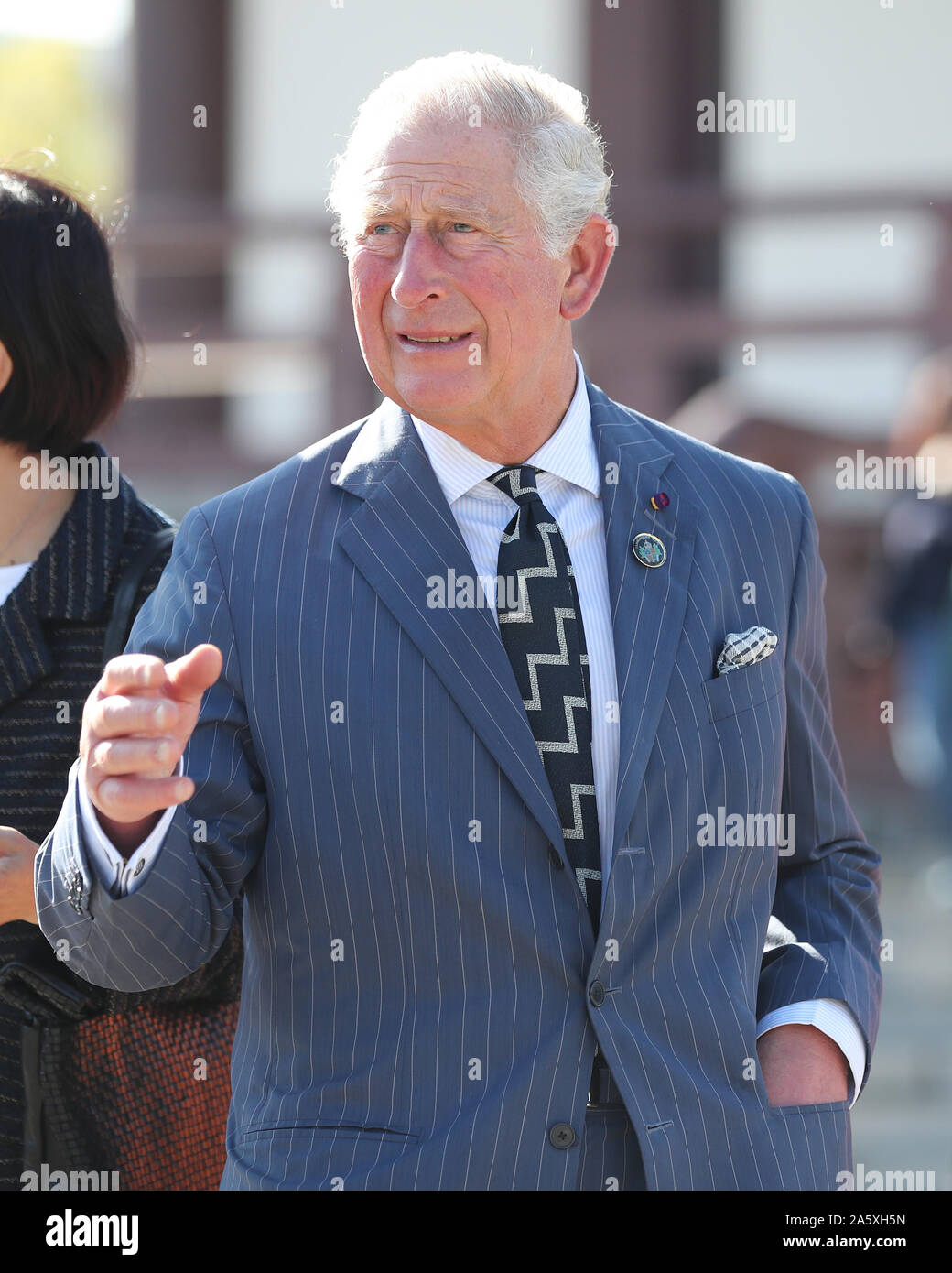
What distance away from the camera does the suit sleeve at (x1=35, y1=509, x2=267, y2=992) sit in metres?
1.98

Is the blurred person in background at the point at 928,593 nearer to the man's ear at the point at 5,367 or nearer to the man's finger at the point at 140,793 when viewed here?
the man's ear at the point at 5,367

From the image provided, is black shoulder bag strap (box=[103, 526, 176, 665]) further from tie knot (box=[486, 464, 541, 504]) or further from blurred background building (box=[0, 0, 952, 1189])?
blurred background building (box=[0, 0, 952, 1189])

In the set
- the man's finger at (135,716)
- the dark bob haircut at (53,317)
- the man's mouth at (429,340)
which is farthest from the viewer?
the dark bob haircut at (53,317)

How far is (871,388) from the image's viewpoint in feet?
31.5

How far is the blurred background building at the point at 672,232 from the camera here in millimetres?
8398

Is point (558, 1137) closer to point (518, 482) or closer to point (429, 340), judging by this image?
point (518, 482)

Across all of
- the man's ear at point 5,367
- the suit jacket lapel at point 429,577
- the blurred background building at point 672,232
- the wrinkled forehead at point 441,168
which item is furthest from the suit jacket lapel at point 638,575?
the blurred background building at point 672,232

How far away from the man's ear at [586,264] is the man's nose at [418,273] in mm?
225

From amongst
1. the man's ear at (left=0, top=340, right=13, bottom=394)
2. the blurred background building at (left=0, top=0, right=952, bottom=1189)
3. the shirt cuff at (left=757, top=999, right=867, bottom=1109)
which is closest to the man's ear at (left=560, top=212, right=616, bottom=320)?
the man's ear at (left=0, top=340, right=13, bottom=394)

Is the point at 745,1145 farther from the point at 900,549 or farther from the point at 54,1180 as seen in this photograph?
the point at 900,549

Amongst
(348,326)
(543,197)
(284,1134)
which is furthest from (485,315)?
(348,326)

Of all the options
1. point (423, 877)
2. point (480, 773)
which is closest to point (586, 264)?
point (480, 773)
